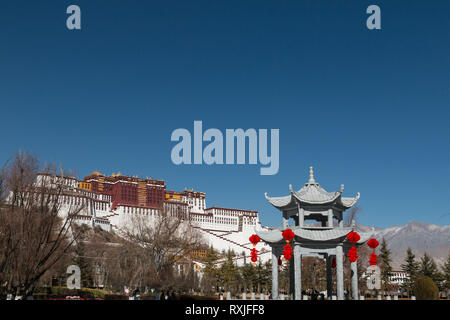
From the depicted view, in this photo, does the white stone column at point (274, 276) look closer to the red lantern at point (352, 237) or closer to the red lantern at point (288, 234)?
the red lantern at point (288, 234)

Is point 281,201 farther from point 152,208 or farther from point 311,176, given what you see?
point 152,208

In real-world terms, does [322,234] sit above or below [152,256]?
above

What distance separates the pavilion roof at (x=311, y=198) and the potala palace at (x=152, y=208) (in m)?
69.3

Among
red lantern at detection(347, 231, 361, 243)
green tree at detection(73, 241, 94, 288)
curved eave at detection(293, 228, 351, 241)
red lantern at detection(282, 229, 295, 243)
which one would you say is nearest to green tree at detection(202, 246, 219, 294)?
green tree at detection(73, 241, 94, 288)

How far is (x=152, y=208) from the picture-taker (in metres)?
113

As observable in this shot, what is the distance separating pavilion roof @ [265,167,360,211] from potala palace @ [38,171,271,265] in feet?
227

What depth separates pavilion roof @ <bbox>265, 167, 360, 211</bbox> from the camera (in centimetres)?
2306

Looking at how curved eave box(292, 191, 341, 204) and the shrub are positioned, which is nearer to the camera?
curved eave box(292, 191, 341, 204)

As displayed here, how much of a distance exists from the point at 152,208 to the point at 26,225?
9509cm

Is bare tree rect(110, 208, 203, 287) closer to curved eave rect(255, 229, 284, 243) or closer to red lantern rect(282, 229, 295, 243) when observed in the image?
curved eave rect(255, 229, 284, 243)

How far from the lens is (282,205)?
2398cm

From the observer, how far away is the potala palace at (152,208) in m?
99.4

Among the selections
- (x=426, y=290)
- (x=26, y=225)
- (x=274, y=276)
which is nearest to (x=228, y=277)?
(x=426, y=290)
